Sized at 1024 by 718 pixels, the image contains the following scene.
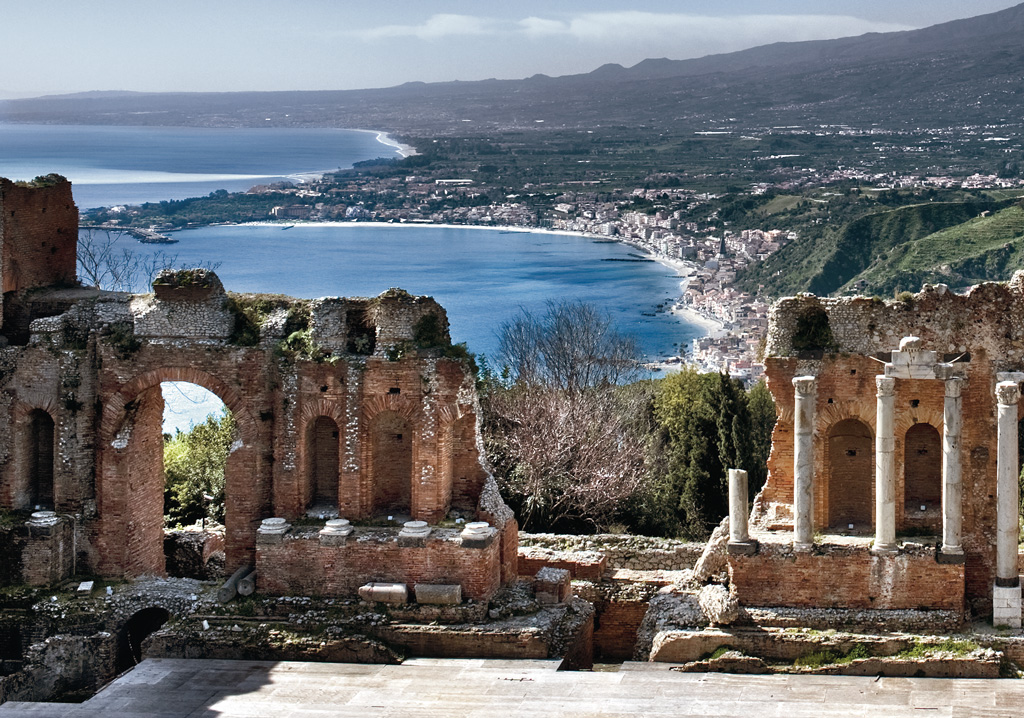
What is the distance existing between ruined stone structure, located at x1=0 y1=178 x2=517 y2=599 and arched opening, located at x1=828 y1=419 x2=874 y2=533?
5402 millimetres

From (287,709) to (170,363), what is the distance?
685 centimetres

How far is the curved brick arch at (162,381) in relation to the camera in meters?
23.8

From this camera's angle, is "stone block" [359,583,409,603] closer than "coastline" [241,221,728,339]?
Yes

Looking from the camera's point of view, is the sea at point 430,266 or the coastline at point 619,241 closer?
the sea at point 430,266

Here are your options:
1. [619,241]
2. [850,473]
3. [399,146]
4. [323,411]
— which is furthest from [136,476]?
[399,146]

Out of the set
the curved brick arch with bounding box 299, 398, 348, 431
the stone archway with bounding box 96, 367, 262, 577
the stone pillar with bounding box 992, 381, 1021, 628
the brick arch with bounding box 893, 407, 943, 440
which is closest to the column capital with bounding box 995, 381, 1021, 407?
the stone pillar with bounding box 992, 381, 1021, 628

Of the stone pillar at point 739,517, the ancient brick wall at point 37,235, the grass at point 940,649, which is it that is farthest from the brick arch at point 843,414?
the ancient brick wall at point 37,235

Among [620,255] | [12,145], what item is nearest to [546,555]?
[620,255]

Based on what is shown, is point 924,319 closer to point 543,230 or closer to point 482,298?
point 482,298

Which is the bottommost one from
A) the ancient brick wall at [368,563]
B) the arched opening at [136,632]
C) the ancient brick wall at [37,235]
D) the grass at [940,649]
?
the arched opening at [136,632]

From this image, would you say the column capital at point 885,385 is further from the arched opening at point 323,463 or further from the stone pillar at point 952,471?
the arched opening at point 323,463

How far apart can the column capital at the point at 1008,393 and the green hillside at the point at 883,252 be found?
4111cm

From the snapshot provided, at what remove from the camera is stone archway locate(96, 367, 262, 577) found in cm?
2386

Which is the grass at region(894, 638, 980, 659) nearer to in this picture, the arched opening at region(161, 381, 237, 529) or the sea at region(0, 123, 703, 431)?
the arched opening at region(161, 381, 237, 529)
